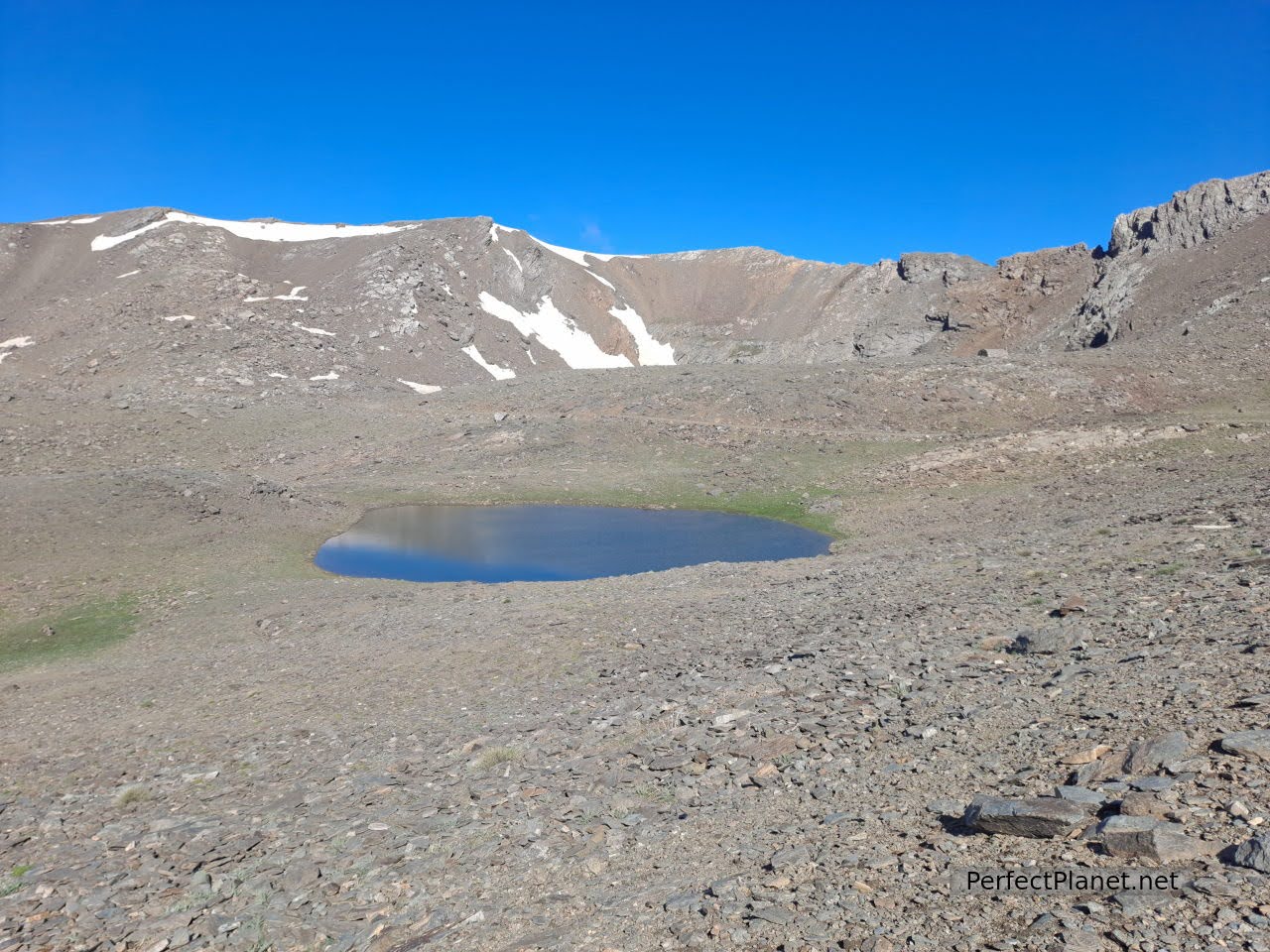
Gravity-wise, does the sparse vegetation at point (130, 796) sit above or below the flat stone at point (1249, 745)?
below

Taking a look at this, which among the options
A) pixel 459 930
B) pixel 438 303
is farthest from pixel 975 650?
pixel 438 303

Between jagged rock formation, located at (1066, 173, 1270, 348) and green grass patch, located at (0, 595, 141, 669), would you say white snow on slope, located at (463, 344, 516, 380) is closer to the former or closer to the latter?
jagged rock formation, located at (1066, 173, 1270, 348)

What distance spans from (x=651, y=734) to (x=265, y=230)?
9721 cm

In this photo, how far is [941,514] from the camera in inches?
1113

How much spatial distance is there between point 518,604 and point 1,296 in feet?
264

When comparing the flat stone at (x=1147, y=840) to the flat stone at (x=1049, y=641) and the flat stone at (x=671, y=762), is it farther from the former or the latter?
the flat stone at (x=1049, y=641)

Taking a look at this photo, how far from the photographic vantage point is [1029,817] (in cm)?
648

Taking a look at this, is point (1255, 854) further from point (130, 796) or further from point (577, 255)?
point (577, 255)

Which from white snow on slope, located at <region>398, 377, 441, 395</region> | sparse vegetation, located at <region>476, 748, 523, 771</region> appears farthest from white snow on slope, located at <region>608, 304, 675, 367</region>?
sparse vegetation, located at <region>476, 748, 523, 771</region>

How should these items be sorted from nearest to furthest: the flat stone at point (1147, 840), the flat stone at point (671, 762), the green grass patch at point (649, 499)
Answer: the flat stone at point (1147, 840), the flat stone at point (671, 762), the green grass patch at point (649, 499)

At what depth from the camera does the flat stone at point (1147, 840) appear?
5691 mm

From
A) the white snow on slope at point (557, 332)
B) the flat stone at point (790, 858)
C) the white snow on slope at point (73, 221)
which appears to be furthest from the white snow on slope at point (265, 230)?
the flat stone at point (790, 858)

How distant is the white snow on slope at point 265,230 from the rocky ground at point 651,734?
6737 cm

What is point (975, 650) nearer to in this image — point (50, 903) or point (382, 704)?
point (382, 704)
